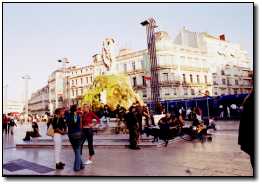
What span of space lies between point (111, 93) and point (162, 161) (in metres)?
7.51

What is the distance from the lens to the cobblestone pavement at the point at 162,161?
4.65 metres

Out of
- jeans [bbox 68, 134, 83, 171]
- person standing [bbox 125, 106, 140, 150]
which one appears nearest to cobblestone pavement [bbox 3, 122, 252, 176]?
jeans [bbox 68, 134, 83, 171]

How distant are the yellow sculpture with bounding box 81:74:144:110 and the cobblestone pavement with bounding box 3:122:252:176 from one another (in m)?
5.61

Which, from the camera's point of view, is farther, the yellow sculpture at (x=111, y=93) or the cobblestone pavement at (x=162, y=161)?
the yellow sculpture at (x=111, y=93)

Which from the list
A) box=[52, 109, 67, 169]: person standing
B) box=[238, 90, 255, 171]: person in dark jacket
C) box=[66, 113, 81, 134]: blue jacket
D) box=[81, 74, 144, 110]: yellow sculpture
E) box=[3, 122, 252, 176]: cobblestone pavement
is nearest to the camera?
box=[238, 90, 255, 171]: person in dark jacket

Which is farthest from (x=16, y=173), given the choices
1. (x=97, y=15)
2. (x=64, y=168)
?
(x=97, y=15)

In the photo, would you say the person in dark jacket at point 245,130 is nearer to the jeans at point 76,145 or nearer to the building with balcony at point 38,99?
the jeans at point 76,145

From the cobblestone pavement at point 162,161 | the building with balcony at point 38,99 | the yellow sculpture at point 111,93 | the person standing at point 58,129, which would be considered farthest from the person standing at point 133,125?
the yellow sculpture at point 111,93

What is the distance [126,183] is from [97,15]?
347 centimetres

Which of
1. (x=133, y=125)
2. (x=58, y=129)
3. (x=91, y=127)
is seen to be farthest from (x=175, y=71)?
(x=58, y=129)

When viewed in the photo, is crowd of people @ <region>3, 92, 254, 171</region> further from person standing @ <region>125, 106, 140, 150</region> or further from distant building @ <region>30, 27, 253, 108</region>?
distant building @ <region>30, 27, 253, 108</region>

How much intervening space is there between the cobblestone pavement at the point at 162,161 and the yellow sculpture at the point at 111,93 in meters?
5.61

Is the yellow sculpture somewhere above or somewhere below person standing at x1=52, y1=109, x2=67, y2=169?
above

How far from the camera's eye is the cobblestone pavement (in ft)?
15.3
